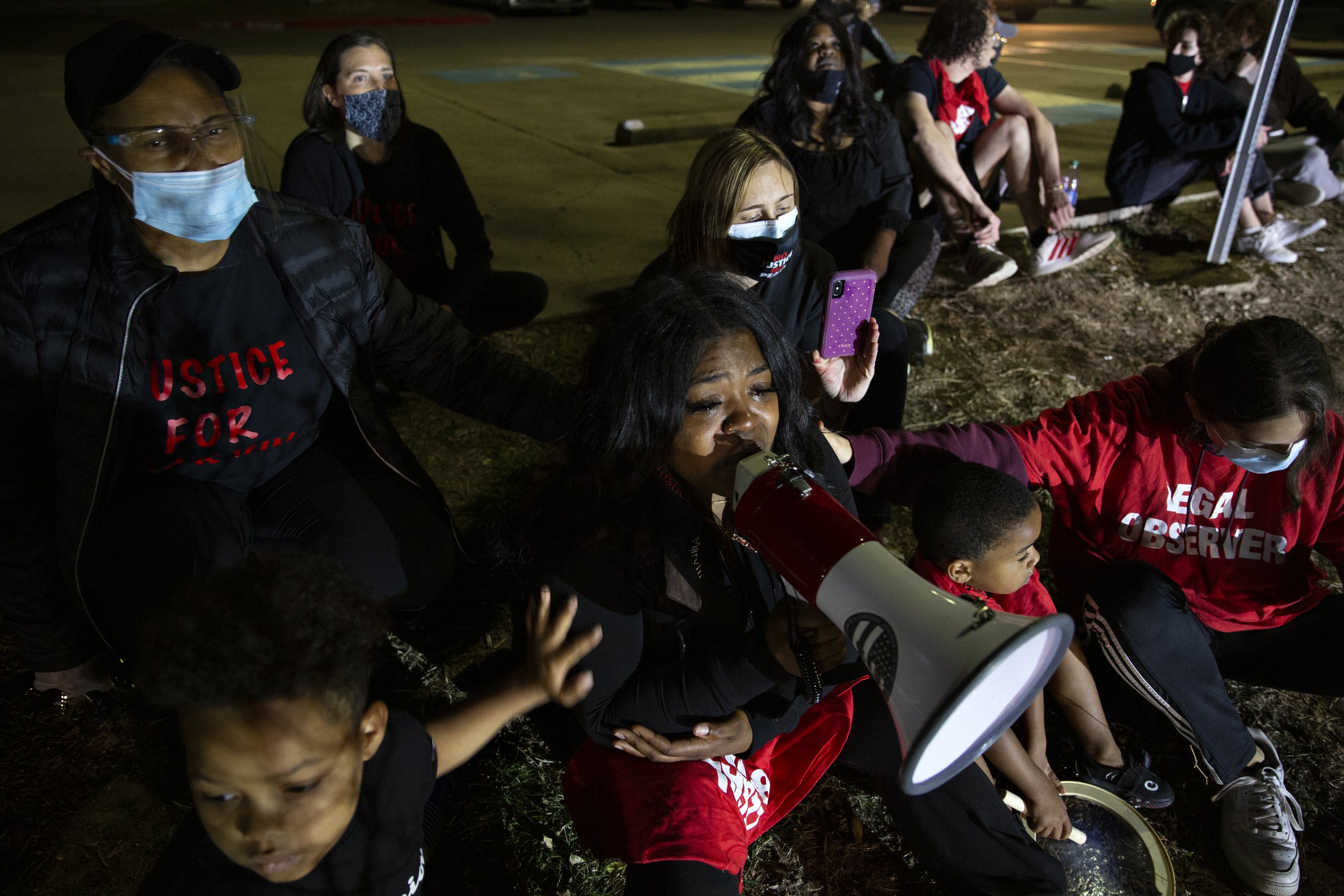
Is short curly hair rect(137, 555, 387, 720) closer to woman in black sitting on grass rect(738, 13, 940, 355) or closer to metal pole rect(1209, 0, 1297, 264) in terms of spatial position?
woman in black sitting on grass rect(738, 13, 940, 355)

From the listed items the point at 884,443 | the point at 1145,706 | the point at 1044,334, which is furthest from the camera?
the point at 1044,334

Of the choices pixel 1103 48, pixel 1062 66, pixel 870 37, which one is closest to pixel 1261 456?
pixel 870 37

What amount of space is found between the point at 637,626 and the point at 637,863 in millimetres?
454

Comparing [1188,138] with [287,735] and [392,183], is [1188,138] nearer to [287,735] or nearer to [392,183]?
[392,183]

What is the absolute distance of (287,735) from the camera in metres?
1.29

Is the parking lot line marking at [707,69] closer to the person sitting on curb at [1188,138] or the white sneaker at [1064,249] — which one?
the person sitting on curb at [1188,138]

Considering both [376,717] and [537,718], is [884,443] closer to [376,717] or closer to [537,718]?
[537,718]

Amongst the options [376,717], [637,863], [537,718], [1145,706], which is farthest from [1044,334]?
[376,717]

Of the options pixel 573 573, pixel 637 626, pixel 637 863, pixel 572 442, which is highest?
pixel 572 442

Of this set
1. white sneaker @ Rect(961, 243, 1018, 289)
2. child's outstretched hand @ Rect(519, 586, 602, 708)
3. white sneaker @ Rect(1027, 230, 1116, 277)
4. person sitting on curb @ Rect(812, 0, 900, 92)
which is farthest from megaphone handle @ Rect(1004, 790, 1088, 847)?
person sitting on curb @ Rect(812, 0, 900, 92)

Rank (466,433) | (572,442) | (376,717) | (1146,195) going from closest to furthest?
(376,717)
(572,442)
(466,433)
(1146,195)

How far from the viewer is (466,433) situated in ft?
12.2

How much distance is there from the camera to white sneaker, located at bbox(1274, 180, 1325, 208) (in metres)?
6.61

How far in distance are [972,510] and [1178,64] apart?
16.3ft
